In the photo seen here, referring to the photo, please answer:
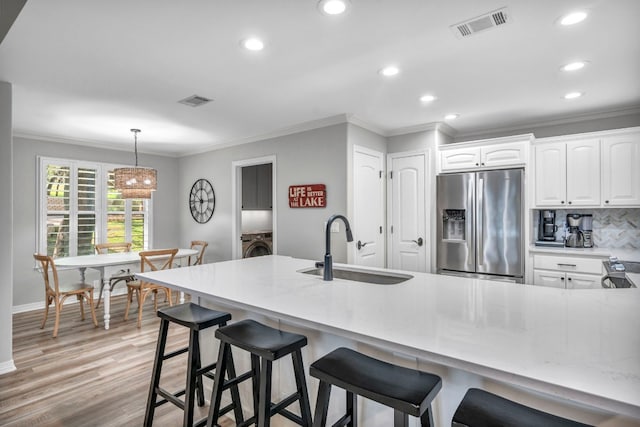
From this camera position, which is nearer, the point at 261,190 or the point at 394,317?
the point at 394,317

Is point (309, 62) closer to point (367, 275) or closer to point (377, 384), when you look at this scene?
point (367, 275)

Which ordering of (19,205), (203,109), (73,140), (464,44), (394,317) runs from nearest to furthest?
(394,317) → (464,44) → (203,109) → (19,205) → (73,140)

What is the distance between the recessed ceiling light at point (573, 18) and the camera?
73.9 inches

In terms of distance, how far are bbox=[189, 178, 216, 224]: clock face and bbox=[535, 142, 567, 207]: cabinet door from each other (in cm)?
435

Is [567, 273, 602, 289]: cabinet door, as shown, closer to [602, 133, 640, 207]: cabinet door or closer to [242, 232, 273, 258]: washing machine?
[602, 133, 640, 207]: cabinet door

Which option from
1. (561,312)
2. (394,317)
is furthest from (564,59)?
(394,317)

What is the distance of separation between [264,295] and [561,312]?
4.12 ft

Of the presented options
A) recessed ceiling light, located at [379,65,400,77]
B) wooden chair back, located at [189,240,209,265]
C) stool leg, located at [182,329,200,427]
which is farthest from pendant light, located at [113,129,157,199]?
recessed ceiling light, located at [379,65,400,77]

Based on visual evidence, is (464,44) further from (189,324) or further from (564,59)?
(189,324)

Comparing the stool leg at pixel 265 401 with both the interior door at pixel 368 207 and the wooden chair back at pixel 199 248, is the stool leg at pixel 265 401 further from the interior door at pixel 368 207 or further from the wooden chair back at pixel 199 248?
the wooden chair back at pixel 199 248

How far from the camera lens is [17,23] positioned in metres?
1.95

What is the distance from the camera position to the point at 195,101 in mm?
3318

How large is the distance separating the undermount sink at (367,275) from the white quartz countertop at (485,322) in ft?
0.47

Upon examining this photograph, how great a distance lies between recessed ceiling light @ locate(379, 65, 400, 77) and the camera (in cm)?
256
